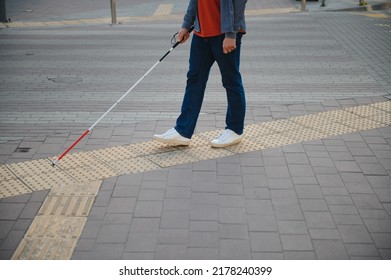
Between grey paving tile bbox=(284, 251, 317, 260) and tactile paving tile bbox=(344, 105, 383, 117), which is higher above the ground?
grey paving tile bbox=(284, 251, 317, 260)

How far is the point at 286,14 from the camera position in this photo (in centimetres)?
1372

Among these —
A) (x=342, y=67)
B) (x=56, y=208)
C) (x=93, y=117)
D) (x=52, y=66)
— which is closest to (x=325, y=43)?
(x=342, y=67)

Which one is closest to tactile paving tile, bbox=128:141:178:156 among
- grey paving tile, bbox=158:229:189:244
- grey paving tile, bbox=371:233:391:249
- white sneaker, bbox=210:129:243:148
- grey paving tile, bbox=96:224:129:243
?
white sneaker, bbox=210:129:243:148

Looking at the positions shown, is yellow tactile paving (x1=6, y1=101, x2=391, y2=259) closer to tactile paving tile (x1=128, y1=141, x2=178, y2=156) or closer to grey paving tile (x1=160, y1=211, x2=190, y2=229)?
tactile paving tile (x1=128, y1=141, x2=178, y2=156)

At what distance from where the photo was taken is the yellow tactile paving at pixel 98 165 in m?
4.08

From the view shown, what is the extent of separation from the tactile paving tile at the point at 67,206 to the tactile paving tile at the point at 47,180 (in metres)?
0.22

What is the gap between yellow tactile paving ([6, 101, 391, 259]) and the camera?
13.4ft

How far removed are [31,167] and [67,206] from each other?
2.97 ft

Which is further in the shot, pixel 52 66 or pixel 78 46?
pixel 78 46

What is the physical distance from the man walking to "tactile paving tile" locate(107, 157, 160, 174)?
0.32 m

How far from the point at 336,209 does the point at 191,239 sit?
45.9 inches

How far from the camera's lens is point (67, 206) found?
4.49 meters

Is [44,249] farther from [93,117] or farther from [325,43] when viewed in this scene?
[325,43]

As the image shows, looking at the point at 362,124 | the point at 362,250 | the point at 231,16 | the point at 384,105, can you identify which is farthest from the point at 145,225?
the point at 384,105
